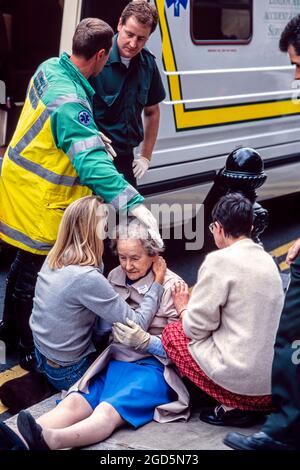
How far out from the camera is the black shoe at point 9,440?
337 centimetres

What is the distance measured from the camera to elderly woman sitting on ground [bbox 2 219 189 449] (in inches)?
138

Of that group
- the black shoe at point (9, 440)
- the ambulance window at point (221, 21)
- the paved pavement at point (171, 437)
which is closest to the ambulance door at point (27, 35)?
the ambulance window at point (221, 21)

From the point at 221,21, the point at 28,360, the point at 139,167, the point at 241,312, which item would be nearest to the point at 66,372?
the point at 28,360

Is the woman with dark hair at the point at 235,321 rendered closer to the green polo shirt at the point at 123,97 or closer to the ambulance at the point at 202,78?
the green polo shirt at the point at 123,97

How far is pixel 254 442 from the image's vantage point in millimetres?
3316

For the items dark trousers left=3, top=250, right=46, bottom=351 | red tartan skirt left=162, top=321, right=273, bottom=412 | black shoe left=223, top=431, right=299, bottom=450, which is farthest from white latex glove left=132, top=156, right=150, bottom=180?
black shoe left=223, top=431, right=299, bottom=450

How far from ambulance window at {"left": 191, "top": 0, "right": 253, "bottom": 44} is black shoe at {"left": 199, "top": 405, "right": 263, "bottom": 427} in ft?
10.1

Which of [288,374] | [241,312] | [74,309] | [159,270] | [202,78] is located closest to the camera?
[288,374]

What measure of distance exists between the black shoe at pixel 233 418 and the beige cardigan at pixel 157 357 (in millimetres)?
128

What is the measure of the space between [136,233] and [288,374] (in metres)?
1.14

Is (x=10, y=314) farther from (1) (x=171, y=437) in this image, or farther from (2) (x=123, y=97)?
(1) (x=171, y=437)

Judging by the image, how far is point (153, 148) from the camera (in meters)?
5.67

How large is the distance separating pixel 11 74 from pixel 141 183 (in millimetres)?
2135
